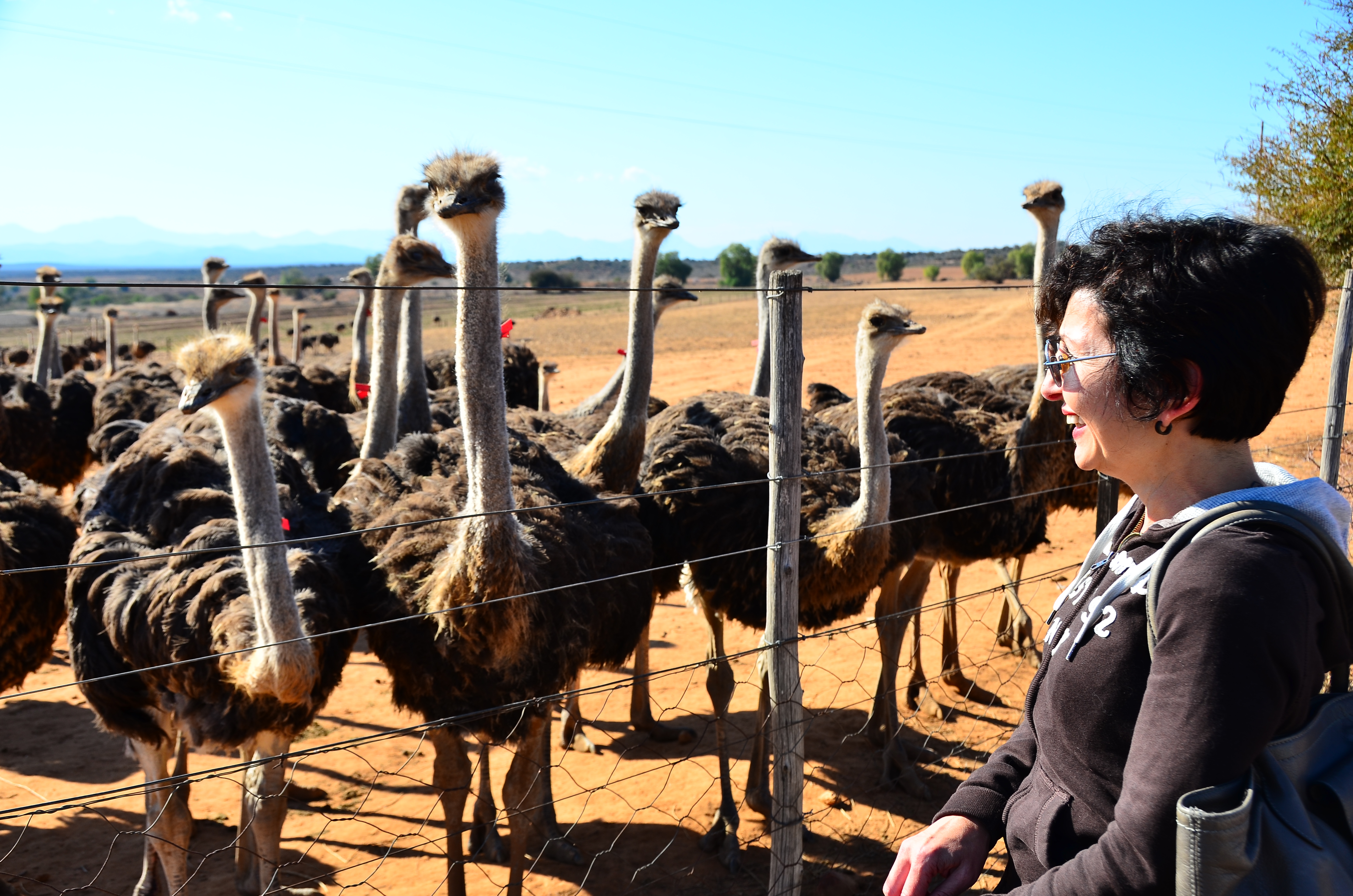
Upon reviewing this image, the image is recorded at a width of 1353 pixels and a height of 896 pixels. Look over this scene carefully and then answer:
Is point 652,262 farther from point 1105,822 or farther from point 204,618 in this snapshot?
point 1105,822

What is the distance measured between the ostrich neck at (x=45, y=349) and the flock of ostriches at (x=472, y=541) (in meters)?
4.83

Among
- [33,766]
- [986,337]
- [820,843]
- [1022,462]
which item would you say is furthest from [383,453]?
[986,337]

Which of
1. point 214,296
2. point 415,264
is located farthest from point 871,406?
point 214,296

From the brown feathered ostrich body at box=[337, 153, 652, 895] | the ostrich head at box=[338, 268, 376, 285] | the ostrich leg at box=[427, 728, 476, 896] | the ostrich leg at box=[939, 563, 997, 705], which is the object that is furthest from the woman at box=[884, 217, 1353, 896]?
the ostrich head at box=[338, 268, 376, 285]

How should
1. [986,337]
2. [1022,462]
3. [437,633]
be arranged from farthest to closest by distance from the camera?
[986,337] → [1022,462] → [437,633]

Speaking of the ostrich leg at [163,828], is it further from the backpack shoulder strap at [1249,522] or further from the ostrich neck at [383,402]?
the backpack shoulder strap at [1249,522]

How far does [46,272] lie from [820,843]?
23.7 feet

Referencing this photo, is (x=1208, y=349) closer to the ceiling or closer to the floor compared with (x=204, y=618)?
closer to the ceiling

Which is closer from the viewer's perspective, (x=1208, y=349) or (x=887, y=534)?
(x=1208, y=349)

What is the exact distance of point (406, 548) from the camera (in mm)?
3605

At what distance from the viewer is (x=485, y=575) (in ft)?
11.0

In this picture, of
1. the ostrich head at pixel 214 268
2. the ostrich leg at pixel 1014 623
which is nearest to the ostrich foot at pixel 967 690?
the ostrich leg at pixel 1014 623

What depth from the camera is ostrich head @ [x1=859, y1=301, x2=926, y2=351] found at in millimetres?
4629

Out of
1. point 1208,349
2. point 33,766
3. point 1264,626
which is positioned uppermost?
point 1208,349
